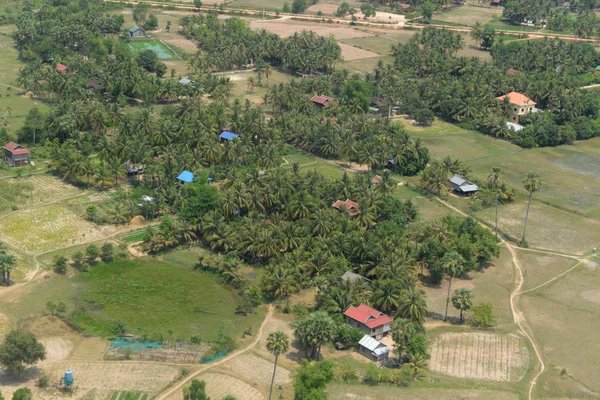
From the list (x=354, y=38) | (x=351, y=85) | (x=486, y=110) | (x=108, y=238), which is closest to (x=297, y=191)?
(x=108, y=238)

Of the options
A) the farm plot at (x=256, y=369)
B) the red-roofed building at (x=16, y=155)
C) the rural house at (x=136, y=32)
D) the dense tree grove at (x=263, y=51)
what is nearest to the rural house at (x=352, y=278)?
the farm plot at (x=256, y=369)

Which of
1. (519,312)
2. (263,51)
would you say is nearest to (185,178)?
(519,312)

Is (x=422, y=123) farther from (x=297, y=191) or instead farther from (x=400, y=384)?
(x=400, y=384)

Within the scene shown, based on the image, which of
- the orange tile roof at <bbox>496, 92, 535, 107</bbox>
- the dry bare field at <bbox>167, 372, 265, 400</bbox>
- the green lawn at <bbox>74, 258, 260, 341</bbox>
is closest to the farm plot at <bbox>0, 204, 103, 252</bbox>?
the green lawn at <bbox>74, 258, 260, 341</bbox>

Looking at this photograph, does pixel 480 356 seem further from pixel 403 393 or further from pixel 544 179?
pixel 544 179

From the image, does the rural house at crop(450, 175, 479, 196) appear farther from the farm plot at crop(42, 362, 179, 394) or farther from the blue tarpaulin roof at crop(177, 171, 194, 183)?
the farm plot at crop(42, 362, 179, 394)

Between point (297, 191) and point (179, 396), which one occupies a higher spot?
point (297, 191)

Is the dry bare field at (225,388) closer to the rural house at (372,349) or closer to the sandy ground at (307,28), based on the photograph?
the rural house at (372,349)
